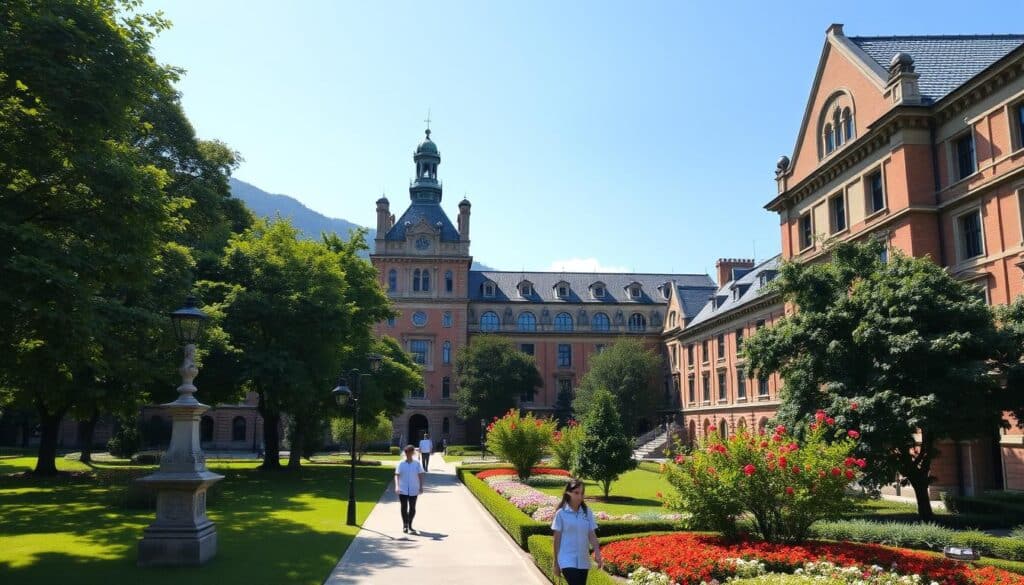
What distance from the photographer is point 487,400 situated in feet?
204

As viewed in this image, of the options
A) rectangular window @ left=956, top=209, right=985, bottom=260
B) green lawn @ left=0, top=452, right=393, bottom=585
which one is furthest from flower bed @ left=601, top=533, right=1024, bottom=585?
rectangular window @ left=956, top=209, right=985, bottom=260

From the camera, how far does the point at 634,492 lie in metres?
29.0

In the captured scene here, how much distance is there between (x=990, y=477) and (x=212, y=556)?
86.1 ft

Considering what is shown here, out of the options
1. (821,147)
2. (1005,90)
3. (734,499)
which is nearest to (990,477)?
(1005,90)

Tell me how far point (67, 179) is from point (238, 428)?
59.6 metres

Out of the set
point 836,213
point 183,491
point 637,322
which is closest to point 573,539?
→ point 183,491

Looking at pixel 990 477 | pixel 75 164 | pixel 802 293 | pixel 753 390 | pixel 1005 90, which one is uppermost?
pixel 1005 90

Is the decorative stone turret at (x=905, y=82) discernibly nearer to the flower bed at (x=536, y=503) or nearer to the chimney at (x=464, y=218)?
the flower bed at (x=536, y=503)

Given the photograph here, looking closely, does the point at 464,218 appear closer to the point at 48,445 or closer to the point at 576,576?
the point at 48,445

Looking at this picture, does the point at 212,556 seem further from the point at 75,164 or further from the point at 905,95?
the point at 905,95

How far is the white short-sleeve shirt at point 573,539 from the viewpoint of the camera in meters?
8.49

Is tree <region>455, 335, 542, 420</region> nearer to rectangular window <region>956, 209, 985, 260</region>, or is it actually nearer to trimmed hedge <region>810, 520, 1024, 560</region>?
rectangular window <region>956, 209, 985, 260</region>

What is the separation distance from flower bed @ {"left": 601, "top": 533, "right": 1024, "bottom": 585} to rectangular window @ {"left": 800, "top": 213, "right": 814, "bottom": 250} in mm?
26075

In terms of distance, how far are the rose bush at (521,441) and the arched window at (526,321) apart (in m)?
43.3
